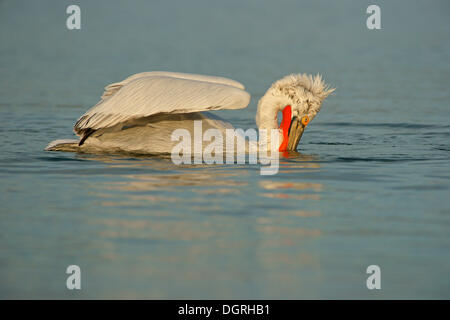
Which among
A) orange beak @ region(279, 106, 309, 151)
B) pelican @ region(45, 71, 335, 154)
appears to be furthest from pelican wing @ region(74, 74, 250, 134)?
orange beak @ region(279, 106, 309, 151)

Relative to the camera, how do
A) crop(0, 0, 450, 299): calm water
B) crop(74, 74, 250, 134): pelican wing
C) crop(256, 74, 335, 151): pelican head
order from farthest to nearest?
crop(256, 74, 335, 151): pelican head < crop(74, 74, 250, 134): pelican wing < crop(0, 0, 450, 299): calm water

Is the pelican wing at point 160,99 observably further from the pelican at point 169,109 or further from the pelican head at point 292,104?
the pelican head at point 292,104

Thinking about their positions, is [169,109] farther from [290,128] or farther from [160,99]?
[290,128]

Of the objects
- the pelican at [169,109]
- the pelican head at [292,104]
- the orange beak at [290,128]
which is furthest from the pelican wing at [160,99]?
the orange beak at [290,128]

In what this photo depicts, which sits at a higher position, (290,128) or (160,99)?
(160,99)

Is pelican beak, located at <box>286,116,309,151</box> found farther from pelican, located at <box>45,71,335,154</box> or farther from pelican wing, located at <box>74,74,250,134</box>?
pelican wing, located at <box>74,74,250,134</box>

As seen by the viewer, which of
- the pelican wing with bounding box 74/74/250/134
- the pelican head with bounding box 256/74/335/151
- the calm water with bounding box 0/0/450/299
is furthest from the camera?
the pelican head with bounding box 256/74/335/151

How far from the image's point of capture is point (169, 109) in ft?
25.4

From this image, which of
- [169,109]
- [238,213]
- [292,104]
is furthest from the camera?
[292,104]

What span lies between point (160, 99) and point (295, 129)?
5.51 ft

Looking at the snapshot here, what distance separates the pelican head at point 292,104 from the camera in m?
8.58

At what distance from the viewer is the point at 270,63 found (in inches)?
650

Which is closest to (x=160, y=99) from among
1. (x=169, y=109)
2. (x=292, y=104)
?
(x=169, y=109)

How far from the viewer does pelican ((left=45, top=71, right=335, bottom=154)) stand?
7738mm
